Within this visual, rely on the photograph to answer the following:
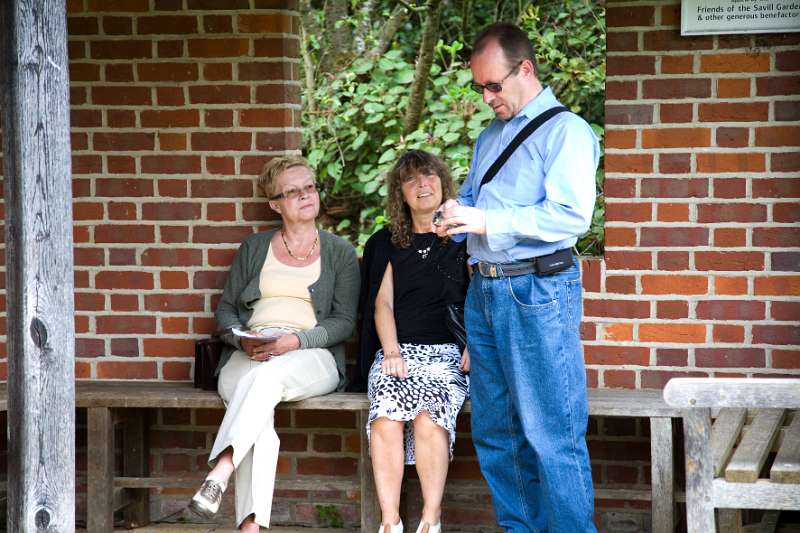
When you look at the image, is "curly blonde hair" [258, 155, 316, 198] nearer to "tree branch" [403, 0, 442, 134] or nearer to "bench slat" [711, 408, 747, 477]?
"bench slat" [711, 408, 747, 477]

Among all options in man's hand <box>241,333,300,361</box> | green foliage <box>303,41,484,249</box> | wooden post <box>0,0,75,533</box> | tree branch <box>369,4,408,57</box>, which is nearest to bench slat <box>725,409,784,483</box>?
man's hand <box>241,333,300,361</box>

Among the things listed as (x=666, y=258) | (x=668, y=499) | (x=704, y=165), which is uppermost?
(x=704, y=165)

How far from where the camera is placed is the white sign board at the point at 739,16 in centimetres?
428

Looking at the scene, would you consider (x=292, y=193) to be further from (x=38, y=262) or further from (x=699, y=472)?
(x=699, y=472)

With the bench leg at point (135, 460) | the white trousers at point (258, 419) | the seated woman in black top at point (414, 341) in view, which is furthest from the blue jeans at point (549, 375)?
the bench leg at point (135, 460)

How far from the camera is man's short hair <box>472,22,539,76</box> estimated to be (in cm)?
372

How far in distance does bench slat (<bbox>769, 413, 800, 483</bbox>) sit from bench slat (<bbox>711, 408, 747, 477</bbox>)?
0.49 ft

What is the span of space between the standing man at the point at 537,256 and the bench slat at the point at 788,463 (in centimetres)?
66

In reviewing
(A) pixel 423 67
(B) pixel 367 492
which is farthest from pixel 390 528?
(A) pixel 423 67

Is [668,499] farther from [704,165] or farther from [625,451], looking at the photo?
[704,165]

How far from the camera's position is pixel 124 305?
4887 millimetres

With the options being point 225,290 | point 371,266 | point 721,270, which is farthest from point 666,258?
point 225,290

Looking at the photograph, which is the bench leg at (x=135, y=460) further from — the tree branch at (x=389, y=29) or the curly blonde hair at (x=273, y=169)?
the tree branch at (x=389, y=29)

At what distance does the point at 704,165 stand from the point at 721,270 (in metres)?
0.41
